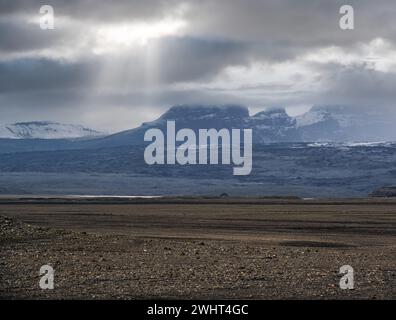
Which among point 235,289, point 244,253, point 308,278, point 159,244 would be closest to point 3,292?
point 235,289

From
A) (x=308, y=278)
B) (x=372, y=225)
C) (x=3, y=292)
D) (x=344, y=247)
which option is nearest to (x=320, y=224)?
(x=372, y=225)

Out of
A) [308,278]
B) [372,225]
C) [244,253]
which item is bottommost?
[308,278]

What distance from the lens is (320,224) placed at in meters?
65.1

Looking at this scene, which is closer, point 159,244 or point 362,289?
point 362,289

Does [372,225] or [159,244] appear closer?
[159,244]

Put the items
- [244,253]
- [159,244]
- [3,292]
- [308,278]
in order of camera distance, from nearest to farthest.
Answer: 1. [3,292]
2. [308,278]
3. [244,253]
4. [159,244]

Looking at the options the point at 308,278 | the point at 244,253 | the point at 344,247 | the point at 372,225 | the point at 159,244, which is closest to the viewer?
the point at 308,278

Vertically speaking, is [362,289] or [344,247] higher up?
[344,247]
